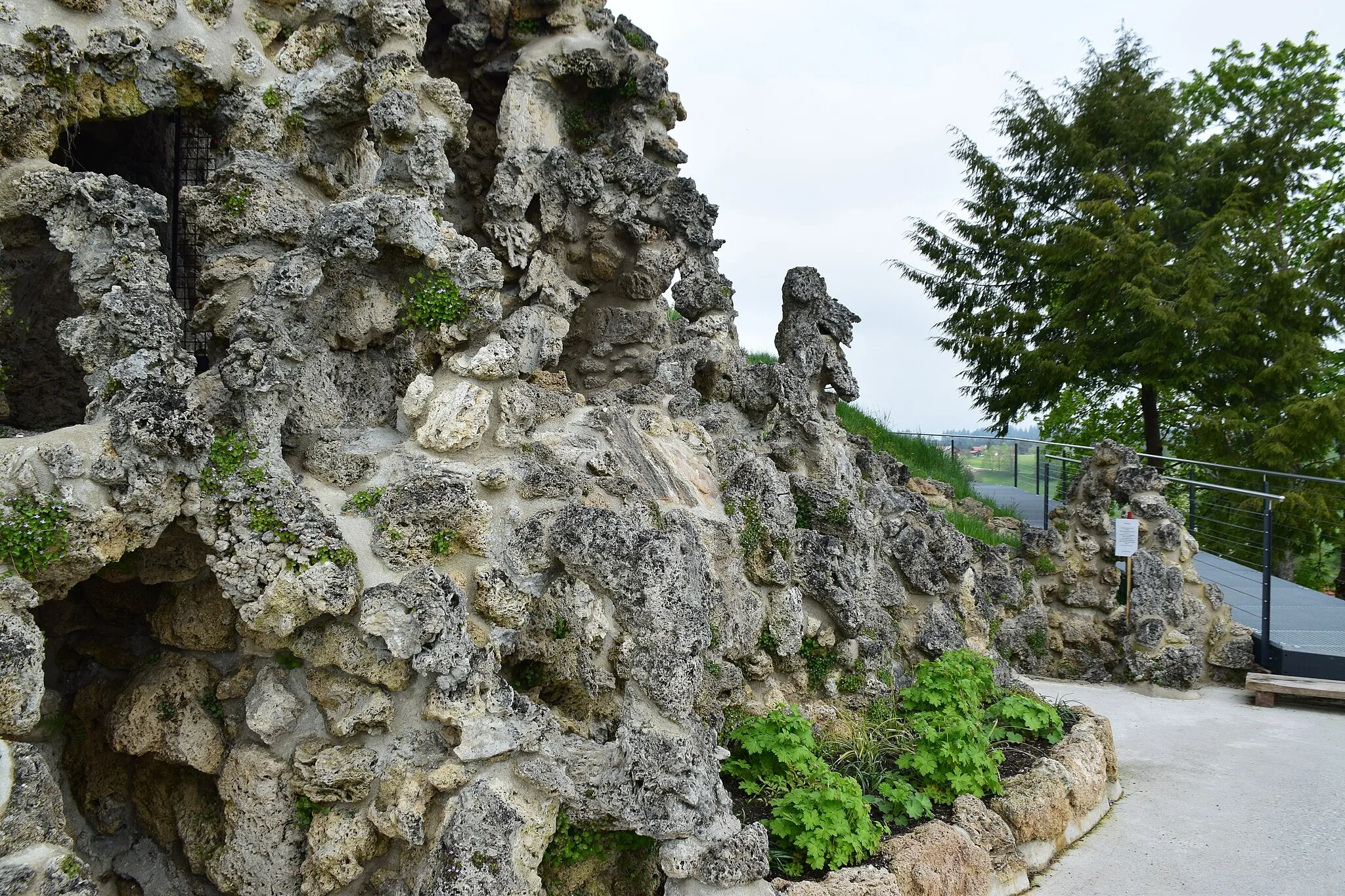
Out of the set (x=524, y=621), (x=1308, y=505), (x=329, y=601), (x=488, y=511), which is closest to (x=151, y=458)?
(x=329, y=601)

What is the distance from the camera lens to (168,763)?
227 inches

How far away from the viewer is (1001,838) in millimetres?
6164

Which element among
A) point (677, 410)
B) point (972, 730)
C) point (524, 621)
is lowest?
point (972, 730)

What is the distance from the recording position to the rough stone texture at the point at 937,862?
18.1 feet

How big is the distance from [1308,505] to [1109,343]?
4.21 m

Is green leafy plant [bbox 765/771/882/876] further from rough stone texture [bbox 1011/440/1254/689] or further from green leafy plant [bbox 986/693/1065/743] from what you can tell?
rough stone texture [bbox 1011/440/1254/689]

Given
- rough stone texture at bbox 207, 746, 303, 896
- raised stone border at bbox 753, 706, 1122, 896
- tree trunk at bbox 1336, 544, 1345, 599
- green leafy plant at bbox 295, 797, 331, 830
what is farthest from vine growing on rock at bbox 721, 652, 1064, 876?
tree trunk at bbox 1336, 544, 1345, 599

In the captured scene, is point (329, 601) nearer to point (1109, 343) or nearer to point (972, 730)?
point (972, 730)

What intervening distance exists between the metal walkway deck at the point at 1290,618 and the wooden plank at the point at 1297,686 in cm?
18

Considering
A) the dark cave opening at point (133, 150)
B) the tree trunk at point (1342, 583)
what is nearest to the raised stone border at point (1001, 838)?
the dark cave opening at point (133, 150)

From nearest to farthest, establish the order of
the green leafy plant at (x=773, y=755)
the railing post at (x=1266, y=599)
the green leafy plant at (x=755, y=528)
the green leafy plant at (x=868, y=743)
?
the green leafy plant at (x=773, y=755), the green leafy plant at (x=868, y=743), the green leafy plant at (x=755, y=528), the railing post at (x=1266, y=599)

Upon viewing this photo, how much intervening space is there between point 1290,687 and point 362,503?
32.2ft

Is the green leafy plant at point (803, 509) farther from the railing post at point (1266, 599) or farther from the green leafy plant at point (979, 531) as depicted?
the railing post at point (1266, 599)

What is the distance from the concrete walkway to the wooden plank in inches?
7.0
